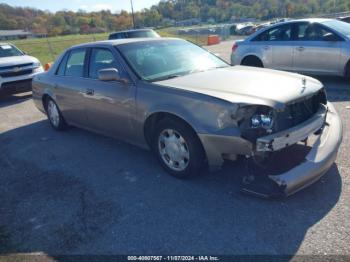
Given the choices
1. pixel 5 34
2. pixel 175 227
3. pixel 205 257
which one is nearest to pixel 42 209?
pixel 175 227

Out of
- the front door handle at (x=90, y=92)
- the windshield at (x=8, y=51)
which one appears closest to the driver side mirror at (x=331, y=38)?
the front door handle at (x=90, y=92)

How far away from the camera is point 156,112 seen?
13.5 ft

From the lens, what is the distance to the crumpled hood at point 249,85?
349 cm

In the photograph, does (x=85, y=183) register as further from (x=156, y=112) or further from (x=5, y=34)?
(x=5, y=34)

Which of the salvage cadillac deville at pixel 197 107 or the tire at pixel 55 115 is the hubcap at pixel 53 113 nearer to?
the tire at pixel 55 115

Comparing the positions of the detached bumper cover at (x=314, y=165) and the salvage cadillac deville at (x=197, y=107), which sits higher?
the salvage cadillac deville at (x=197, y=107)

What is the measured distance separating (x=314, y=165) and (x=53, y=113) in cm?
494

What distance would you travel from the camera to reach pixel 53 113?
6652 millimetres

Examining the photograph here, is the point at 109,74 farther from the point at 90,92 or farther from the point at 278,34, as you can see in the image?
the point at 278,34

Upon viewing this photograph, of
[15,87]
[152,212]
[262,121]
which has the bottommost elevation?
[152,212]

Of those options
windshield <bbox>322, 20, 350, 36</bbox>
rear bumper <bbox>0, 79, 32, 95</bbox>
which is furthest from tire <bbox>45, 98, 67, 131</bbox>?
windshield <bbox>322, 20, 350, 36</bbox>

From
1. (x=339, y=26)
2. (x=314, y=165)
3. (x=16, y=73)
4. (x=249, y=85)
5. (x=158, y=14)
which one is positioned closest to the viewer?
(x=314, y=165)

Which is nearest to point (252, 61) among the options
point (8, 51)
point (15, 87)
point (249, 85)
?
point (249, 85)

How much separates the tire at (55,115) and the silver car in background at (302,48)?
505 centimetres
